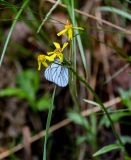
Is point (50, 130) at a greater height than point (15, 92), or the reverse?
point (15, 92)

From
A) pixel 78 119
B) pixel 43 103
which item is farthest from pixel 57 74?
pixel 43 103

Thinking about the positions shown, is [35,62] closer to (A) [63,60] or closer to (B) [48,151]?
(B) [48,151]

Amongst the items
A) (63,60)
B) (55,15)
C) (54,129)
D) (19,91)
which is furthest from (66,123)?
(63,60)

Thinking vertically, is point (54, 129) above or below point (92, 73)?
below

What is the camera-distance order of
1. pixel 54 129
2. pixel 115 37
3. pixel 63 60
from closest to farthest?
pixel 63 60, pixel 54 129, pixel 115 37

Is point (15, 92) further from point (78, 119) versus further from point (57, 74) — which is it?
point (57, 74)

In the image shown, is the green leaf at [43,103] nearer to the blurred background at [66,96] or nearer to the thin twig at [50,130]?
the blurred background at [66,96]

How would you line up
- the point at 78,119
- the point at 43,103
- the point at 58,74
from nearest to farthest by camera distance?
the point at 58,74 < the point at 78,119 < the point at 43,103
